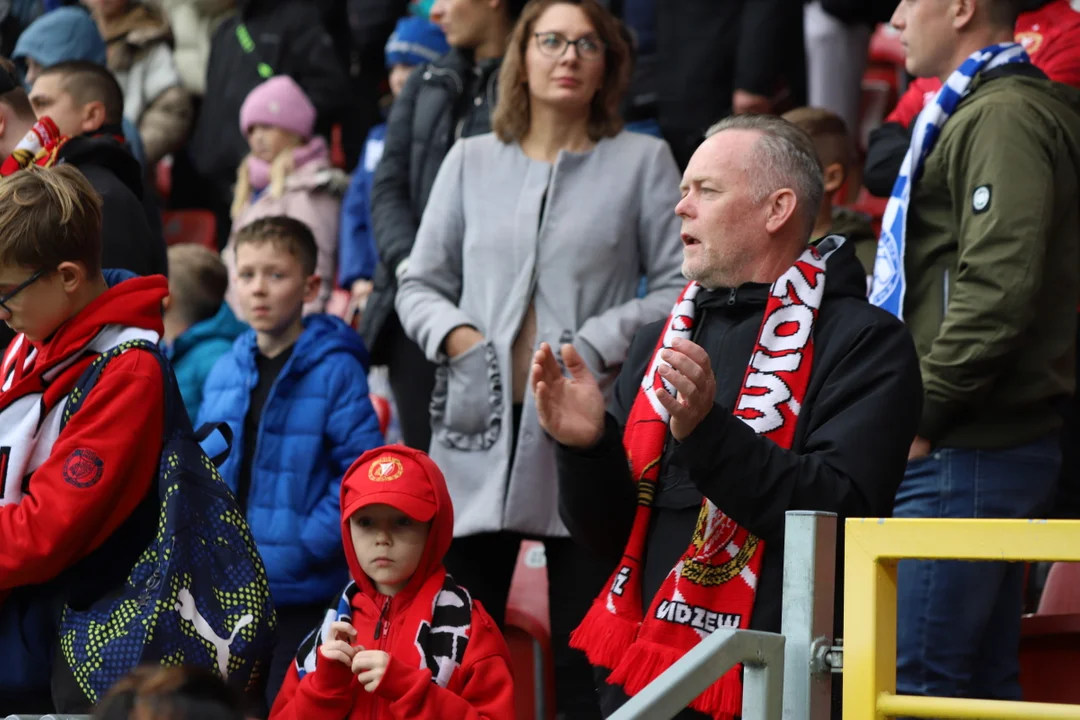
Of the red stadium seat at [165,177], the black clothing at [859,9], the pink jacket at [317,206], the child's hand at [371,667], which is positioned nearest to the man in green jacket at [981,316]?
the child's hand at [371,667]

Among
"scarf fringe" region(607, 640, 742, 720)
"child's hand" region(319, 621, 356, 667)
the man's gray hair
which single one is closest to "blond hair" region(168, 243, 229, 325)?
"child's hand" region(319, 621, 356, 667)

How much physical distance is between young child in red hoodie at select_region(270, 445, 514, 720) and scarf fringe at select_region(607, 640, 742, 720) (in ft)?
1.16

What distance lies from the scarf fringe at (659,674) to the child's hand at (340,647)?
541 mm

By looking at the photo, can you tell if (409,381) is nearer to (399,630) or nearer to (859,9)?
(399,630)

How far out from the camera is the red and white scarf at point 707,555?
3248mm

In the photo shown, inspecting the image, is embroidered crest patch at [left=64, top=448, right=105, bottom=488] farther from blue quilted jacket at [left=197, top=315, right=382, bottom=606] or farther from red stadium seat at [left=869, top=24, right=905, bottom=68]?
red stadium seat at [left=869, top=24, right=905, bottom=68]

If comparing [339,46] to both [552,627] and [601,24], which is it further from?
[552,627]

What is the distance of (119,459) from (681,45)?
453 cm

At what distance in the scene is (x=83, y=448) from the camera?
11.0ft

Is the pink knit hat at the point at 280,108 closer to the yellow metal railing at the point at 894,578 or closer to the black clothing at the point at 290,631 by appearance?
the black clothing at the point at 290,631

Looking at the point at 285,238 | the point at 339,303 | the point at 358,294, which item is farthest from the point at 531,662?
the point at 339,303

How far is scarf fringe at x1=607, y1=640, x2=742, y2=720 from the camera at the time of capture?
10.3 ft

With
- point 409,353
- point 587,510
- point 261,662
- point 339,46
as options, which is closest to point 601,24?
point 409,353

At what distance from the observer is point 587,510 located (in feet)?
11.3
